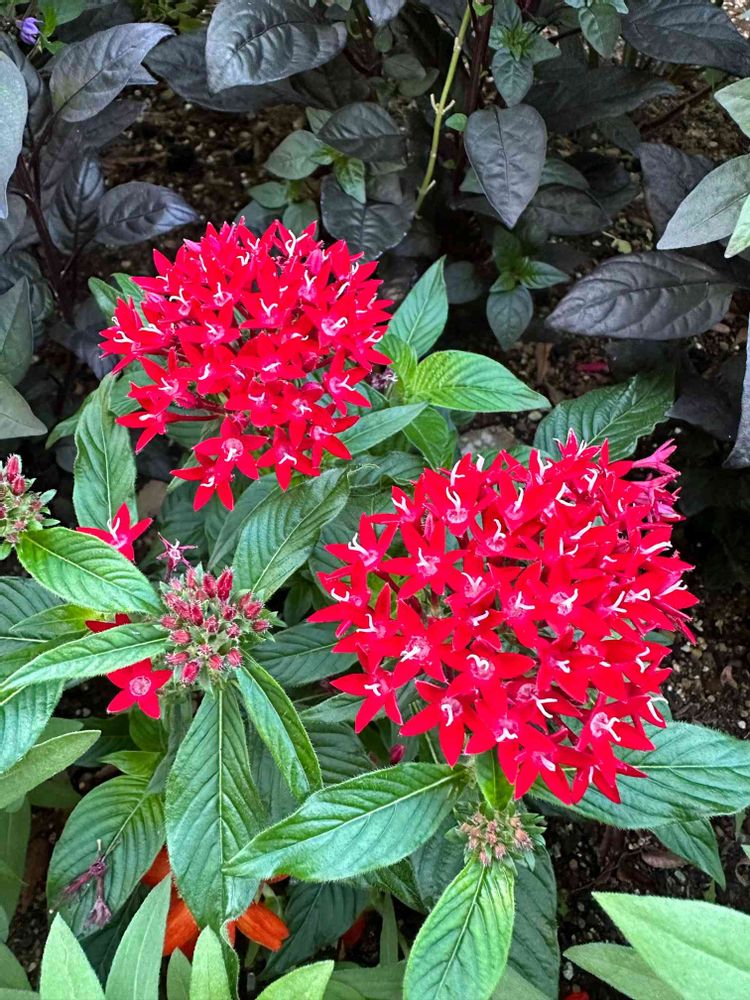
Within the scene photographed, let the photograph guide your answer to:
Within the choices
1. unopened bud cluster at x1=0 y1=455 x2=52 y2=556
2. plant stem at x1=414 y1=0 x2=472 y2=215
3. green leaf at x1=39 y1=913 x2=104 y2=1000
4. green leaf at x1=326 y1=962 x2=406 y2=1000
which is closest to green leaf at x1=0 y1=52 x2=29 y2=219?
unopened bud cluster at x1=0 y1=455 x2=52 y2=556

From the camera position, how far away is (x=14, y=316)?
123cm

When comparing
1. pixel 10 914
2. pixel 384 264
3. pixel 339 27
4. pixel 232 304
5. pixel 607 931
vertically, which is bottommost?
pixel 607 931

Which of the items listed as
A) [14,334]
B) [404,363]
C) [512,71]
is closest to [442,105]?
[512,71]

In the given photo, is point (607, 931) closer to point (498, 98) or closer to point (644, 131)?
point (498, 98)

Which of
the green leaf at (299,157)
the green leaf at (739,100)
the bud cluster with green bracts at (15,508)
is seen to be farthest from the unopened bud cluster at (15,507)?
the green leaf at (739,100)

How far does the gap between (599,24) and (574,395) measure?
806mm

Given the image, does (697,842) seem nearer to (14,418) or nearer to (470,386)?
(470,386)

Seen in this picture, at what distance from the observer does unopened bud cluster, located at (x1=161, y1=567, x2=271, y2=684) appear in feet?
2.62

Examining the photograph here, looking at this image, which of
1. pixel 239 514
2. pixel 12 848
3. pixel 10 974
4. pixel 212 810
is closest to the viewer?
pixel 212 810

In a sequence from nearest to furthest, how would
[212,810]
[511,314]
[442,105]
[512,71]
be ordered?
[212,810] < [512,71] < [442,105] < [511,314]

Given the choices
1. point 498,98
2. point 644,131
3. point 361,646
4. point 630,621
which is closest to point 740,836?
point 630,621

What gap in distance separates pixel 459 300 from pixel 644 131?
778 mm

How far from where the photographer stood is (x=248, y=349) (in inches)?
35.9

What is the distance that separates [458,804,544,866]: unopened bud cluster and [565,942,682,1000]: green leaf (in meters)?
0.14
